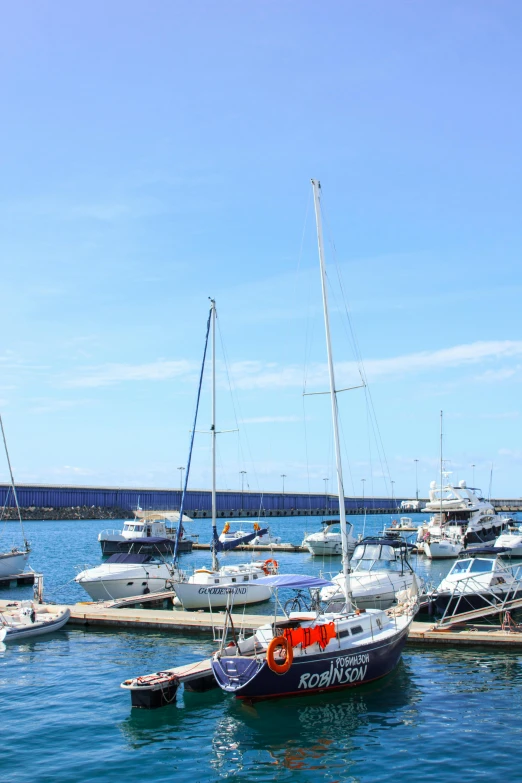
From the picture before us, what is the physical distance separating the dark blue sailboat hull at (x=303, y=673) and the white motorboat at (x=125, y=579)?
1812cm

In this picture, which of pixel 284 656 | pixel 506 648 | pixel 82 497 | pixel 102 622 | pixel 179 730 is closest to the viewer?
pixel 179 730

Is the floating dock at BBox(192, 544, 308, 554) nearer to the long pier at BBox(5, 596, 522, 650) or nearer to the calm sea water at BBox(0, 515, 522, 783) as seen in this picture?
the long pier at BBox(5, 596, 522, 650)

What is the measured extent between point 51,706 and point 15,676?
12.9 feet

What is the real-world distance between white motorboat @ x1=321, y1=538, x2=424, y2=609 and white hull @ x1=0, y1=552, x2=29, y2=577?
2560cm

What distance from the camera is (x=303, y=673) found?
811 inches

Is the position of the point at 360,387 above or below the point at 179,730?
above

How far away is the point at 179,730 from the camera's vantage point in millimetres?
19125

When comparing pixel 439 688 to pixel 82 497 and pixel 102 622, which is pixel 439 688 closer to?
pixel 102 622

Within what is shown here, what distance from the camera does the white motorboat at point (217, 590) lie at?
35688 mm

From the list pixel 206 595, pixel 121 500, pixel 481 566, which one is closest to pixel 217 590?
pixel 206 595

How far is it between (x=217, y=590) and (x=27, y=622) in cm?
1033

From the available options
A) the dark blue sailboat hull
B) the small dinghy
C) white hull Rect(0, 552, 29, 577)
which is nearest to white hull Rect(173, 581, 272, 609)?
the small dinghy

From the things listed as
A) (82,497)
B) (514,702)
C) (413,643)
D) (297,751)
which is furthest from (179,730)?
(82,497)

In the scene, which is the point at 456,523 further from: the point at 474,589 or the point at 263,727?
the point at 263,727
